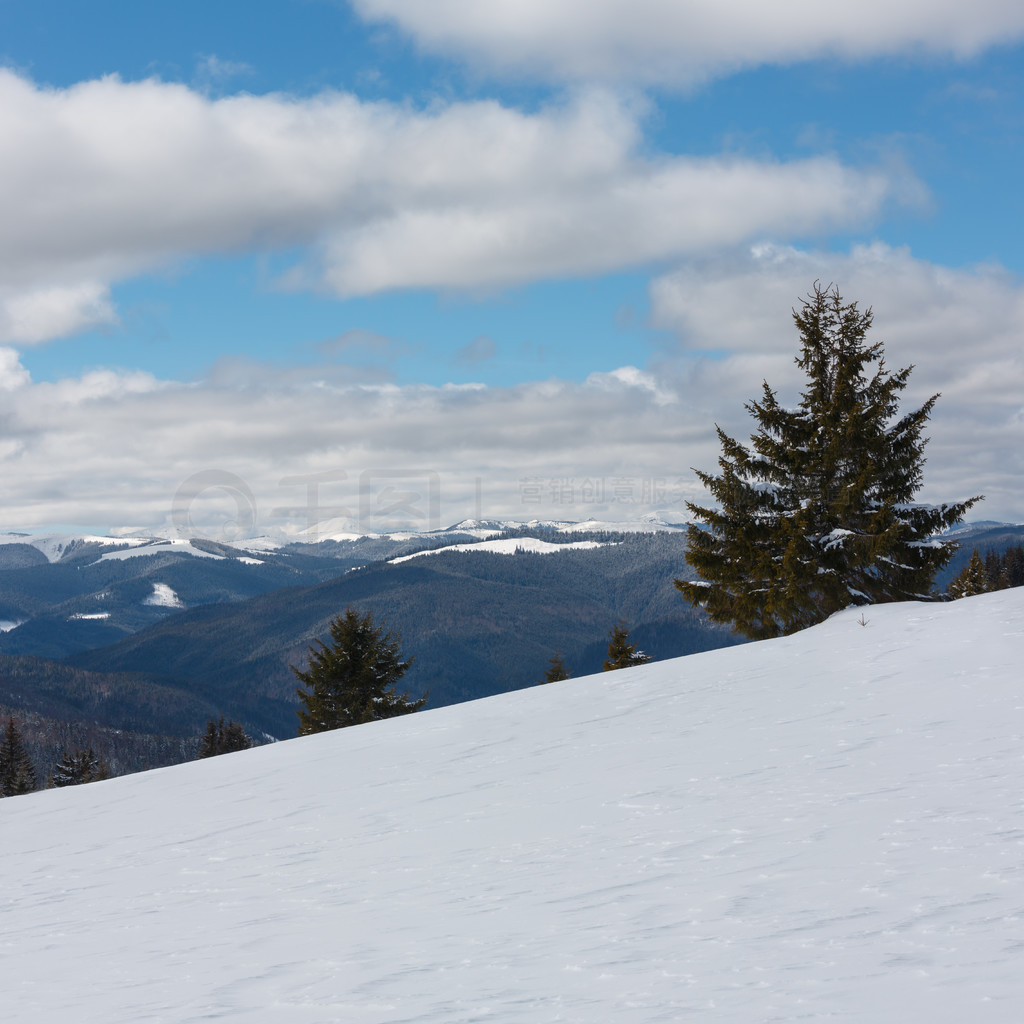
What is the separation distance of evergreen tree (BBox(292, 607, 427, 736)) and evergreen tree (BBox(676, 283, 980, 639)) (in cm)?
1641

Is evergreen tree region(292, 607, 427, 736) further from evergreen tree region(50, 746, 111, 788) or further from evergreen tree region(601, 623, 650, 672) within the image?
evergreen tree region(50, 746, 111, 788)

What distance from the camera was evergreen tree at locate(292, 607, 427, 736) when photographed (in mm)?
36062

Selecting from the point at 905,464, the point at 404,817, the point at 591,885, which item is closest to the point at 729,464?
the point at 905,464

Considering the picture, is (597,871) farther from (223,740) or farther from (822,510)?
(223,740)

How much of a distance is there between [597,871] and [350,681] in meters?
31.4

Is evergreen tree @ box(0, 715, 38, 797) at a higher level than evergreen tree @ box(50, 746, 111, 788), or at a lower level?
higher

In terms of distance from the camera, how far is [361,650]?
37.5 m

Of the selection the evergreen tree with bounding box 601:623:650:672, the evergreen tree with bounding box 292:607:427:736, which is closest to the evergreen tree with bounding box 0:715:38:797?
the evergreen tree with bounding box 292:607:427:736

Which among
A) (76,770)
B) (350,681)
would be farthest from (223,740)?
(350,681)

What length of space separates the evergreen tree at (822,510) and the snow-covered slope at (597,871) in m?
8.82

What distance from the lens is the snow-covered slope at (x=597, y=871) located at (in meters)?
4.77

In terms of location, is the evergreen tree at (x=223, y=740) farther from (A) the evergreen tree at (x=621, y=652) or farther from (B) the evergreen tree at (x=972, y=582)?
(B) the evergreen tree at (x=972, y=582)

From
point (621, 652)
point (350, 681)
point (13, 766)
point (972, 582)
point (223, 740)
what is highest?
point (972, 582)

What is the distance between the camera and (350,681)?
37.0 metres
